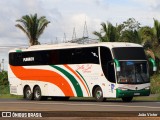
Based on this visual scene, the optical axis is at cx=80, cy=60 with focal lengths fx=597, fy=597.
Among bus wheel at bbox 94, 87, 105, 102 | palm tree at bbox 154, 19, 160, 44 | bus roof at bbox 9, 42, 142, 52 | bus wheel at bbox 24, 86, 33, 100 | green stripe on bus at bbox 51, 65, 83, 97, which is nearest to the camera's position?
bus roof at bbox 9, 42, 142, 52

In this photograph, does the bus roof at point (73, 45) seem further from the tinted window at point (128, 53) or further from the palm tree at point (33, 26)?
the palm tree at point (33, 26)

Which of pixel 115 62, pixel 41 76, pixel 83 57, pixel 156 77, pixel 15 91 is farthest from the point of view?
pixel 156 77

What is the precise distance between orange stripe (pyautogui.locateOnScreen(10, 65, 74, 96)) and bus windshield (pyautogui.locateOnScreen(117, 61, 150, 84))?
4.31 metres

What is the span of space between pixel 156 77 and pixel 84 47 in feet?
67.5

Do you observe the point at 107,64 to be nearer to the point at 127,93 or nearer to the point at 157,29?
the point at 127,93

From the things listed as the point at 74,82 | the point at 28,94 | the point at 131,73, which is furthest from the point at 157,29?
the point at 131,73

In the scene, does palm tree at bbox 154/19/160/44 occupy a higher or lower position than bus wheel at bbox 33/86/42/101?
higher

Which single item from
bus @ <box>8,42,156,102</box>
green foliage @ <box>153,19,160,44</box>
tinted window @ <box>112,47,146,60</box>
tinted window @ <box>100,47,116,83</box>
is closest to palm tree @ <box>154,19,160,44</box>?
green foliage @ <box>153,19,160,44</box>

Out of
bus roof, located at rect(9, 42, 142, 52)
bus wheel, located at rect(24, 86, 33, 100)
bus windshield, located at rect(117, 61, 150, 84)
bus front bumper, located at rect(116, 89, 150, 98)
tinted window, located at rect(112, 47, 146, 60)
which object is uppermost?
bus roof, located at rect(9, 42, 142, 52)

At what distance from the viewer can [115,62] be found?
32719 mm

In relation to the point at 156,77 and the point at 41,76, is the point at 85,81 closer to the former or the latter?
the point at 41,76

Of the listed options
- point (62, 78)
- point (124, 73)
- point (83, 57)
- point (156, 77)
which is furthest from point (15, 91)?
point (156, 77)

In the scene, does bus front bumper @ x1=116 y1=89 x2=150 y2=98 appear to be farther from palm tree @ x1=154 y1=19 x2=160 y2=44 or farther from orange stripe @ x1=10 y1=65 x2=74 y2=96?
palm tree @ x1=154 y1=19 x2=160 y2=44

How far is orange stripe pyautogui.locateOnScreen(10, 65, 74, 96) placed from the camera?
120ft
